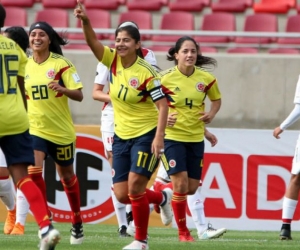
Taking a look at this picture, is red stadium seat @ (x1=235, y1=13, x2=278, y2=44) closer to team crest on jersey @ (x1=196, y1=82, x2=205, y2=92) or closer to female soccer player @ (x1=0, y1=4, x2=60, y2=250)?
team crest on jersey @ (x1=196, y1=82, x2=205, y2=92)

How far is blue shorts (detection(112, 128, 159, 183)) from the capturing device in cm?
826

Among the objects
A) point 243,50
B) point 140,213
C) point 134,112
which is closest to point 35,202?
point 140,213

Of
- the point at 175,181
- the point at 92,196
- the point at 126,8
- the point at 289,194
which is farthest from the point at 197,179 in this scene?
the point at 126,8

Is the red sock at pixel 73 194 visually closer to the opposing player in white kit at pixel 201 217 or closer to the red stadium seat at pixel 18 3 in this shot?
the opposing player in white kit at pixel 201 217

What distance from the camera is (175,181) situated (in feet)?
31.4

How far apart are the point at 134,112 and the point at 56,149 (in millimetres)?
1347

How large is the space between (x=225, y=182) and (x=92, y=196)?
1762 millimetres

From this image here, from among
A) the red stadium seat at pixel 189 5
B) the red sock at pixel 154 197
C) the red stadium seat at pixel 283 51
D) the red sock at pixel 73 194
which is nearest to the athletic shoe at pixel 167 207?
the red sock at pixel 154 197

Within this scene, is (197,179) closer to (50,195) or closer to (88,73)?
(50,195)

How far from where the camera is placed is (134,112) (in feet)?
27.6

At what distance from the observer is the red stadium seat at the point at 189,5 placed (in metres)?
18.5

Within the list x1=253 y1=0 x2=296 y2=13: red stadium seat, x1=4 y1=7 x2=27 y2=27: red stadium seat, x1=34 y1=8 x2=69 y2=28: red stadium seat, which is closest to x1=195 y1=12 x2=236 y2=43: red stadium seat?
x1=253 y1=0 x2=296 y2=13: red stadium seat

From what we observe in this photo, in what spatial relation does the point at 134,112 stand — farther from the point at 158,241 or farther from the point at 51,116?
the point at 158,241

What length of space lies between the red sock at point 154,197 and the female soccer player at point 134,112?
1122 mm
